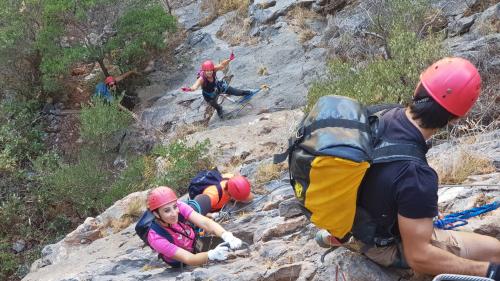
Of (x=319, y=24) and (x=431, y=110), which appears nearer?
(x=431, y=110)

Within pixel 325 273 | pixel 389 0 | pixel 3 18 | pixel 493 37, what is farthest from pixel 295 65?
pixel 325 273

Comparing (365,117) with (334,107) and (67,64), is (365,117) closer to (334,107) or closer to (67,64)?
(334,107)

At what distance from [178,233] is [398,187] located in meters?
2.67

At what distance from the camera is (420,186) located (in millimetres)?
2717

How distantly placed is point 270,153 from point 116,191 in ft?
10.8

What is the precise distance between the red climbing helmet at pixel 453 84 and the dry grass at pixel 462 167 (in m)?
1.82

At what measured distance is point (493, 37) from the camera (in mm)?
8461

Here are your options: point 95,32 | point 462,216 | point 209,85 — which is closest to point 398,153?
point 462,216

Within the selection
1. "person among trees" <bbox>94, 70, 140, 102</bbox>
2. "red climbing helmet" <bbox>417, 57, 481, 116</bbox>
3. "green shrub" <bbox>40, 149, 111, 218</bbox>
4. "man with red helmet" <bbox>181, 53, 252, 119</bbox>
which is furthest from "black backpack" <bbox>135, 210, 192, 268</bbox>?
"person among trees" <bbox>94, 70, 140, 102</bbox>

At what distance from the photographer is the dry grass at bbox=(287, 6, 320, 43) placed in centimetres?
1450

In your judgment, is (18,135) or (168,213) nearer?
(168,213)

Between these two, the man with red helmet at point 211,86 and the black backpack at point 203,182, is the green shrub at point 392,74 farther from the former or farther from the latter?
the man with red helmet at point 211,86

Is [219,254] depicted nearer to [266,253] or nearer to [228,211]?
[266,253]

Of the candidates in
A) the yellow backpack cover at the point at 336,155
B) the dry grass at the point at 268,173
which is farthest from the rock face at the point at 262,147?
the yellow backpack cover at the point at 336,155
